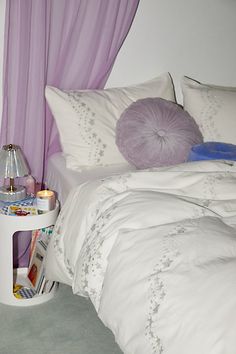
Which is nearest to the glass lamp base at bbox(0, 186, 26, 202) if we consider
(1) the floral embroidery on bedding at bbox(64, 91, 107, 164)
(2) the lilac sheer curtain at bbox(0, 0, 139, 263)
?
(2) the lilac sheer curtain at bbox(0, 0, 139, 263)

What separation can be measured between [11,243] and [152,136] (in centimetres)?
76

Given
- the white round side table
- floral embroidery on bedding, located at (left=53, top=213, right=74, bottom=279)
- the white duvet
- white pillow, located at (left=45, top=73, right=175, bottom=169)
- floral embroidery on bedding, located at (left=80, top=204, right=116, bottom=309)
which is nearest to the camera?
the white duvet

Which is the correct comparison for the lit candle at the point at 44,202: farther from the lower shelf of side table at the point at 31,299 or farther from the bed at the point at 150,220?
the lower shelf of side table at the point at 31,299

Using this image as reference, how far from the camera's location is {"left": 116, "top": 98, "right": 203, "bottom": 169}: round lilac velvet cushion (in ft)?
7.09

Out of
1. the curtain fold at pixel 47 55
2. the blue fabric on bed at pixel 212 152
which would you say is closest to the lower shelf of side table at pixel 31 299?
the curtain fold at pixel 47 55

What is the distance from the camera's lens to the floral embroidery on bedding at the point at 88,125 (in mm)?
2236

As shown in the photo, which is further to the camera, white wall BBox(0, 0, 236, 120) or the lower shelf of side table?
white wall BBox(0, 0, 236, 120)

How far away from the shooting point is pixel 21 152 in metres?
2.14

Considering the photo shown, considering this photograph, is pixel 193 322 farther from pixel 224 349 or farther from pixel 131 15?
pixel 131 15

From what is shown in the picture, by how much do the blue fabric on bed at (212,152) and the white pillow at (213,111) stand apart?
16 centimetres

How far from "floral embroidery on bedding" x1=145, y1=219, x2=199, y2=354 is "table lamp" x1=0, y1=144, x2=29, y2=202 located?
0.88 meters

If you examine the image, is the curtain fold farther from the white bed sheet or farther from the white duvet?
the white duvet

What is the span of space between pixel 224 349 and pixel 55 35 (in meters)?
1.62

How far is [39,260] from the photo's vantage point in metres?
2.18
